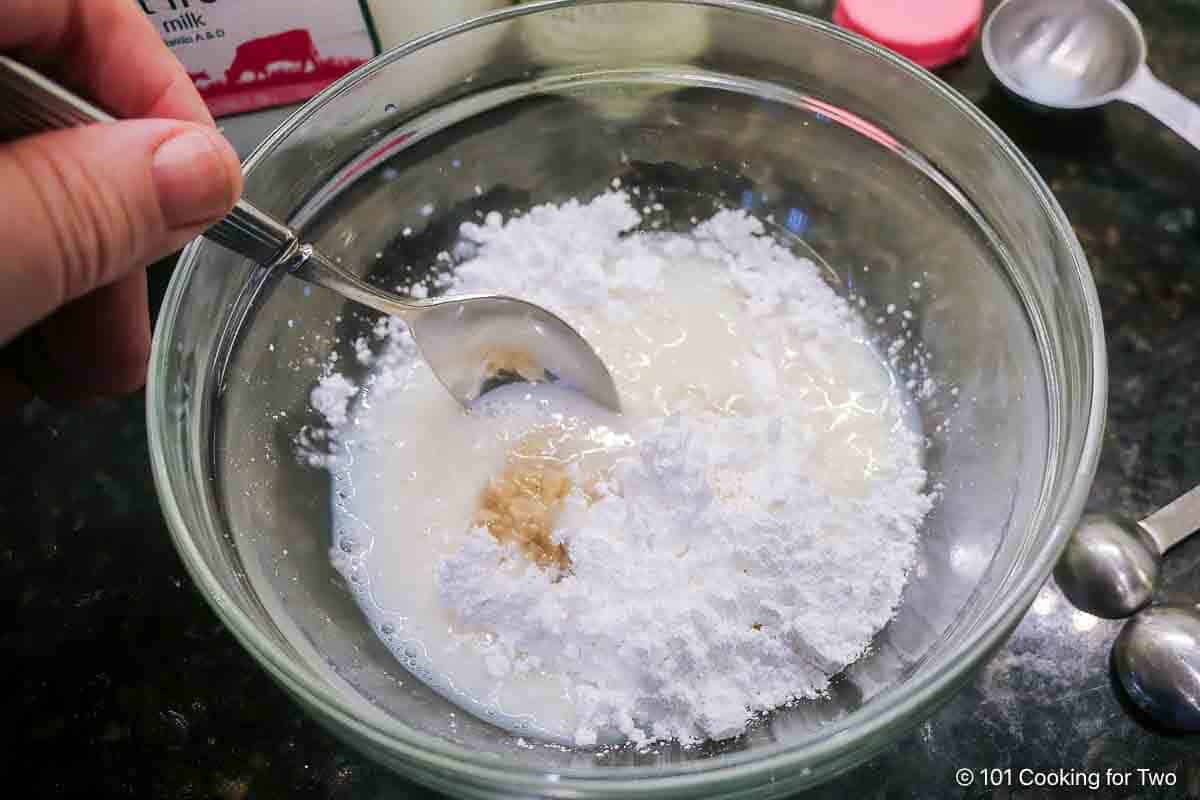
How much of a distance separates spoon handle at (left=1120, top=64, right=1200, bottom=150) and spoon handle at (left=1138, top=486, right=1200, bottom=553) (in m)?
0.43

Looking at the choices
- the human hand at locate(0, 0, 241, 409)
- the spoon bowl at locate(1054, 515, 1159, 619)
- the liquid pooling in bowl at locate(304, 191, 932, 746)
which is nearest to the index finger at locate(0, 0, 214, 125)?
the human hand at locate(0, 0, 241, 409)

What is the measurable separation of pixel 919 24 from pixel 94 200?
0.95 metres

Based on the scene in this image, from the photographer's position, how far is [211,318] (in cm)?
91

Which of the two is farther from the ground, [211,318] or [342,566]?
[211,318]

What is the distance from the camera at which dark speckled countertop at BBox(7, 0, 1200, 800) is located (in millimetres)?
891

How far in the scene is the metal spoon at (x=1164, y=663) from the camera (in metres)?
0.86

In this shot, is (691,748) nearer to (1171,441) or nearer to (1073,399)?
(1073,399)

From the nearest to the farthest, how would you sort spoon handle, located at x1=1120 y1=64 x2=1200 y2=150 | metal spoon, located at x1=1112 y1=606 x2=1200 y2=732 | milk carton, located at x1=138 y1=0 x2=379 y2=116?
metal spoon, located at x1=1112 y1=606 x2=1200 y2=732, milk carton, located at x1=138 y1=0 x2=379 y2=116, spoon handle, located at x1=1120 y1=64 x2=1200 y2=150

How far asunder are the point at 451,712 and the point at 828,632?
31cm

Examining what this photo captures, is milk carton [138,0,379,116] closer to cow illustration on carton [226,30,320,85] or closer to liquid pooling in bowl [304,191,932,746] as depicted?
cow illustration on carton [226,30,320,85]

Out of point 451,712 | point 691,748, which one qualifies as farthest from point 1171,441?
point 451,712

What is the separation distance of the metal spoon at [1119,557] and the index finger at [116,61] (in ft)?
2.78

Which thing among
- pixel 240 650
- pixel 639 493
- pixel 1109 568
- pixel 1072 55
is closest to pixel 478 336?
pixel 639 493

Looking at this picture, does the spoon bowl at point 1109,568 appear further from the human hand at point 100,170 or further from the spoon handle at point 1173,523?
the human hand at point 100,170
